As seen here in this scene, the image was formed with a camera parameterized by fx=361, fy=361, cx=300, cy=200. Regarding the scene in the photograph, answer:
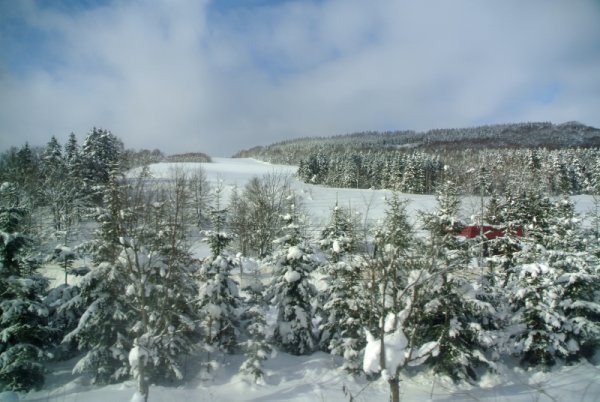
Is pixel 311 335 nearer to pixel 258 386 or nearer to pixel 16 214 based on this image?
pixel 258 386

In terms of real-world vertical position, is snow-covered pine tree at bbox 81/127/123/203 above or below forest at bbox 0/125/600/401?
above

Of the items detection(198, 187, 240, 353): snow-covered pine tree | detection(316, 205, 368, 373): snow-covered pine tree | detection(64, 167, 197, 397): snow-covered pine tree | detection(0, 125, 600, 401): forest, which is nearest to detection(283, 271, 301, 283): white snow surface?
A: detection(0, 125, 600, 401): forest

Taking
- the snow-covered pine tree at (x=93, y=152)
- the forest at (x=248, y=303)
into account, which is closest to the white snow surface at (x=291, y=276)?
the forest at (x=248, y=303)

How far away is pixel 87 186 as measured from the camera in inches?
1650

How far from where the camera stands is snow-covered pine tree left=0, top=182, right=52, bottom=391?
1180 cm

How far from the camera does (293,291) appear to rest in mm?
15438

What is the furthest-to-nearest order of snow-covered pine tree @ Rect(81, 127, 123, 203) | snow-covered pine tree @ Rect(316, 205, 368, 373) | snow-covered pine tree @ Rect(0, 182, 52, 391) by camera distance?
snow-covered pine tree @ Rect(81, 127, 123, 203), snow-covered pine tree @ Rect(316, 205, 368, 373), snow-covered pine tree @ Rect(0, 182, 52, 391)

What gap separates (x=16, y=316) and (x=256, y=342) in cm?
816

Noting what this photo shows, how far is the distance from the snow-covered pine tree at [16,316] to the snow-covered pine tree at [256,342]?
6952 millimetres

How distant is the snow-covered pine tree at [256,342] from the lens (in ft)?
43.3

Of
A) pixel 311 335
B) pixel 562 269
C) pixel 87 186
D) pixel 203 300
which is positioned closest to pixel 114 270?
pixel 203 300

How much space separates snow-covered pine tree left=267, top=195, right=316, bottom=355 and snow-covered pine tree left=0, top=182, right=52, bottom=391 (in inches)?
335

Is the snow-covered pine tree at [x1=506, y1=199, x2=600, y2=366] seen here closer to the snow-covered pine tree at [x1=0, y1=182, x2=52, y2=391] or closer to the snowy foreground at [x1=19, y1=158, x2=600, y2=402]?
the snowy foreground at [x1=19, y1=158, x2=600, y2=402]

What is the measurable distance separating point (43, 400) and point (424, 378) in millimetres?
13121
